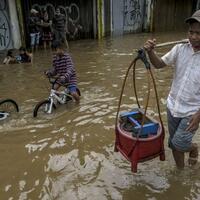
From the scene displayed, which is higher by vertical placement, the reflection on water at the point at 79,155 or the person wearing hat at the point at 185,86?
the person wearing hat at the point at 185,86

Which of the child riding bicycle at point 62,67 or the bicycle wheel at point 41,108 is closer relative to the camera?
the bicycle wheel at point 41,108

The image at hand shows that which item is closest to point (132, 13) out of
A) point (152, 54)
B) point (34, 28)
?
point (34, 28)

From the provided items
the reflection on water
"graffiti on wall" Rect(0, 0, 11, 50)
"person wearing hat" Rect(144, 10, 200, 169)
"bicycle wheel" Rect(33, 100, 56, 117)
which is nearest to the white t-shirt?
"person wearing hat" Rect(144, 10, 200, 169)

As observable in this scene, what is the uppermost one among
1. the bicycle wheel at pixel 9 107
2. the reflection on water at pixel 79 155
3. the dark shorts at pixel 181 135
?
the dark shorts at pixel 181 135

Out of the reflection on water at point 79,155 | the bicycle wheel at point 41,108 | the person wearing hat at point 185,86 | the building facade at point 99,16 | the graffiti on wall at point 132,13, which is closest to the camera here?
the person wearing hat at point 185,86

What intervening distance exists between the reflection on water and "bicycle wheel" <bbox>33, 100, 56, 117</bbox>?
6.4 inches

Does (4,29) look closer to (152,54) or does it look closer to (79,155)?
(79,155)

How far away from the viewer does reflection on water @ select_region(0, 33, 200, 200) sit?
366cm

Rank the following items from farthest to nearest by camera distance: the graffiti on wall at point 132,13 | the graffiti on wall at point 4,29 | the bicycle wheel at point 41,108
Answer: the graffiti on wall at point 132,13 → the graffiti on wall at point 4,29 → the bicycle wheel at point 41,108

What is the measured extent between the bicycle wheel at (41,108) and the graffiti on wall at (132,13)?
13.7 meters

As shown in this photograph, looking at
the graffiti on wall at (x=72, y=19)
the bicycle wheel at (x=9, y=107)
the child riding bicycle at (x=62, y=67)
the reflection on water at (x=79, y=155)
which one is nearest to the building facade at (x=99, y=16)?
the graffiti on wall at (x=72, y=19)

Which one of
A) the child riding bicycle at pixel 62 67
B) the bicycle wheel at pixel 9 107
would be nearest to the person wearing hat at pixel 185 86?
the child riding bicycle at pixel 62 67

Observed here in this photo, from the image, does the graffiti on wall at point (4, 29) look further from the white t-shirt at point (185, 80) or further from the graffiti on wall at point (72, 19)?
the white t-shirt at point (185, 80)

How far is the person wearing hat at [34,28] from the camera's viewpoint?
13.4 m
